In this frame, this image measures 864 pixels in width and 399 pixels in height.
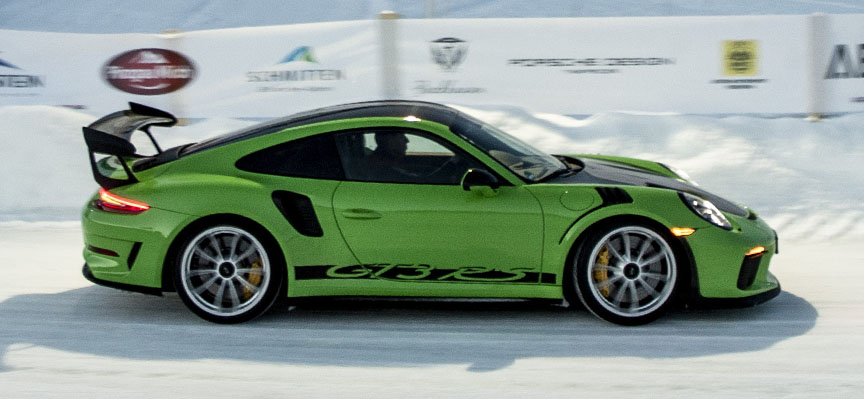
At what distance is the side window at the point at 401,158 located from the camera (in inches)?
221

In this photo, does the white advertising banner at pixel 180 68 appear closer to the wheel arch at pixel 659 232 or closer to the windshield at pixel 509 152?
the windshield at pixel 509 152

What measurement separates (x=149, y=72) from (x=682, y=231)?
26.1 feet

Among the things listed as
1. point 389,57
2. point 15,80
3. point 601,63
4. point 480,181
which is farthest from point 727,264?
point 15,80

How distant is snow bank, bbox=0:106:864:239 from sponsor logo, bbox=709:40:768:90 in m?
0.38

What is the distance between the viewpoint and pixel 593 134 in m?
11.0

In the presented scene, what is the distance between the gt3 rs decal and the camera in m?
5.52

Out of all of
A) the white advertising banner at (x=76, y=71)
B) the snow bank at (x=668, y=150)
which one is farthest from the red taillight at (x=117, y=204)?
the white advertising banner at (x=76, y=71)

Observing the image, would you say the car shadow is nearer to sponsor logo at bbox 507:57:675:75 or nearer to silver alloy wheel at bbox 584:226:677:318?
silver alloy wheel at bbox 584:226:677:318

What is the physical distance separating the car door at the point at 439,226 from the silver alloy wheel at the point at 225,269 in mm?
532

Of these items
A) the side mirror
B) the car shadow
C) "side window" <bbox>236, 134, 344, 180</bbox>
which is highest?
"side window" <bbox>236, 134, 344, 180</bbox>

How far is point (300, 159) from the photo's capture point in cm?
576

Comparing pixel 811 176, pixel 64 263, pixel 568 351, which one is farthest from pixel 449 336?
pixel 811 176

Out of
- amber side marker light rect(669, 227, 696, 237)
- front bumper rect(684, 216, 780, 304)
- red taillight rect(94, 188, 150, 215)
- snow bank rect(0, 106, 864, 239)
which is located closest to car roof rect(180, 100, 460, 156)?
red taillight rect(94, 188, 150, 215)

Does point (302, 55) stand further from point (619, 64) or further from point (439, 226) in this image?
point (439, 226)
